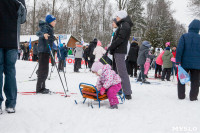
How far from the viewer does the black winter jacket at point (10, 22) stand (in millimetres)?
3164

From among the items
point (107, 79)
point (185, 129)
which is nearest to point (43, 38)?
point (107, 79)

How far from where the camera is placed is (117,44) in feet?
16.3

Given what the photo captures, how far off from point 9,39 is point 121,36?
2.58m

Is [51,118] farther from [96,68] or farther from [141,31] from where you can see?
[141,31]

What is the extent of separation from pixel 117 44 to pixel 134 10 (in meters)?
36.1

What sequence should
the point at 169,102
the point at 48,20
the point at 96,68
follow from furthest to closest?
the point at 48,20
the point at 169,102
the point at 96,68

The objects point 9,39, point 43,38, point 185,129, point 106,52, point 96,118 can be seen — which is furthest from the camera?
point 106,52

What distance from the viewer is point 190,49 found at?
16.8ft

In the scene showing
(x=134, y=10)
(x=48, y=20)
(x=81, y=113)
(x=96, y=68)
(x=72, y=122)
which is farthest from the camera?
(x=134, y=10)

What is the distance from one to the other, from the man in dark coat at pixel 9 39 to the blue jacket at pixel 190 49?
3781 mm

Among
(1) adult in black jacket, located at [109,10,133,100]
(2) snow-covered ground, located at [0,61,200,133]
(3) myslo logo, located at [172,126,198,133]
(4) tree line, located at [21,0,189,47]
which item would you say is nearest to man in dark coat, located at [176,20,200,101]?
(2) snow-covered ground, located at [0,61,200,133]

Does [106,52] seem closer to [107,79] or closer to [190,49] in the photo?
[107,79]

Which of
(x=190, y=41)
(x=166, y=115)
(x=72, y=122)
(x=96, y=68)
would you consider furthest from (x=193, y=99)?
(x=72, y=122)

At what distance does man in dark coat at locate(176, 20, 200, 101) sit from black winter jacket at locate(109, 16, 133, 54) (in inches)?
55.2
